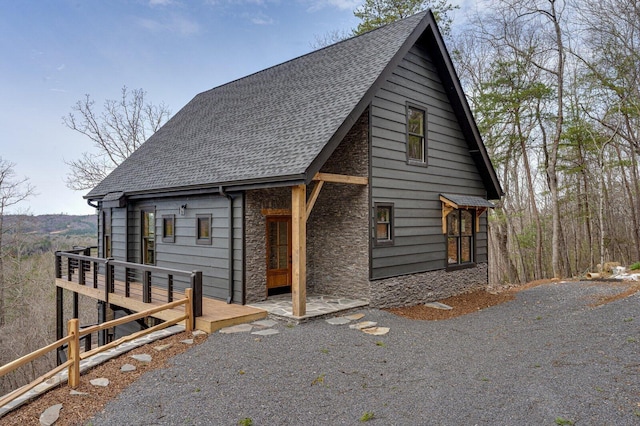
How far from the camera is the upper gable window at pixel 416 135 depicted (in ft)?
31.8

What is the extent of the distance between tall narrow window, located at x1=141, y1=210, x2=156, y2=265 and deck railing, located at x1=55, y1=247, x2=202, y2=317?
453 millimetres

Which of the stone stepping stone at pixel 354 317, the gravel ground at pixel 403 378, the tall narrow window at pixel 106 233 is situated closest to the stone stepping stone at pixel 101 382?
the gravel ground at pixel 403 378

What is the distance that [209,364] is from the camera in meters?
5.23

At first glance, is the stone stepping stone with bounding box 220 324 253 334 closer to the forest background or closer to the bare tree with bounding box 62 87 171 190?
the forest background

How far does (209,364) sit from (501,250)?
18.6m

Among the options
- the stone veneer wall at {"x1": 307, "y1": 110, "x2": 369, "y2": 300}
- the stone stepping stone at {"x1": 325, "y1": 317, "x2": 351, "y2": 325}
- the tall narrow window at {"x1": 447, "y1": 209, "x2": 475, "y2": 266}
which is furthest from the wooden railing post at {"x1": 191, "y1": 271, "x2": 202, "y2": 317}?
the tall narrow window at {"x1": 447, "y1": 209, "x2": 475, "y2": 266}

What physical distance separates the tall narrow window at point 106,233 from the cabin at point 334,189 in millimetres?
795

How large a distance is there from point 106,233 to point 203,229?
213 inches

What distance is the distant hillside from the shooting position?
22156 millimetres

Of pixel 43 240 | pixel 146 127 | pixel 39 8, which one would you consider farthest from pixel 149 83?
pixel 43 240

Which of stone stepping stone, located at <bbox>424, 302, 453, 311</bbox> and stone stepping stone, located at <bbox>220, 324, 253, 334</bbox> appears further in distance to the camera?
stone stepping stone, located at <bbox>424, 302, 453, 311</bbox>

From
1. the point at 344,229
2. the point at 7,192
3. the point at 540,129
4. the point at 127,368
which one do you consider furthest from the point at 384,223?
the point at 7,192

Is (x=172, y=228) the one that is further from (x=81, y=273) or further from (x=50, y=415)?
(x=50, y=415)

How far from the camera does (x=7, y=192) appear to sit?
21500 millimetres
